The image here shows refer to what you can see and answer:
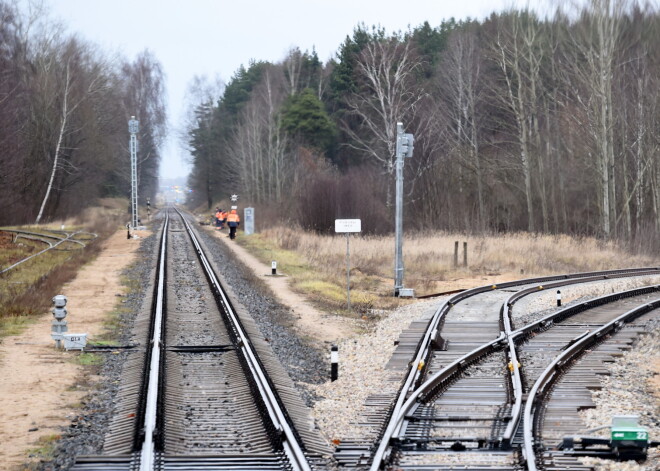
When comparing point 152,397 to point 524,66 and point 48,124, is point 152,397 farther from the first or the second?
point 48,124

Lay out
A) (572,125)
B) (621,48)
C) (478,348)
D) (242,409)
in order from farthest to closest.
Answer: (572,125)
(621,48)
(478,348)
(242,409)

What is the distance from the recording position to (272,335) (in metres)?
16.8

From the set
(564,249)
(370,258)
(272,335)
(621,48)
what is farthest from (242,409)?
(621,48)

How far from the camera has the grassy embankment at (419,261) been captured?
26625mm

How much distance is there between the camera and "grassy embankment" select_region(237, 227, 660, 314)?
87.4 ft

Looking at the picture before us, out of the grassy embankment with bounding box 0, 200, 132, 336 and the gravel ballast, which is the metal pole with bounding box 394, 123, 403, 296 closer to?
the gravel ballast

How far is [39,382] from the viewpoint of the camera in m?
12.4

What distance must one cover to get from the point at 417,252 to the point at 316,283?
10.3 metres

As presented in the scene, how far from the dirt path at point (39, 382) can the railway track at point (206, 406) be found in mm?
690

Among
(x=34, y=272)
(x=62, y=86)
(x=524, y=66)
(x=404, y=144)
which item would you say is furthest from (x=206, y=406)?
(x=62, y=86)

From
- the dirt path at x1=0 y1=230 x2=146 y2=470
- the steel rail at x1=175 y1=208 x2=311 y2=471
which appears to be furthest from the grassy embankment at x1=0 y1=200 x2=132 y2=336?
the steel rail at x1=175 y1=208 x2=311 y2=471

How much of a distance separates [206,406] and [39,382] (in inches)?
122

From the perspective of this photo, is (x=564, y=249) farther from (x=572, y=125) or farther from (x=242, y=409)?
(x=242, y=409)

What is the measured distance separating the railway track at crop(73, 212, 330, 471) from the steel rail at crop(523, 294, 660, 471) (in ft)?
6.41
